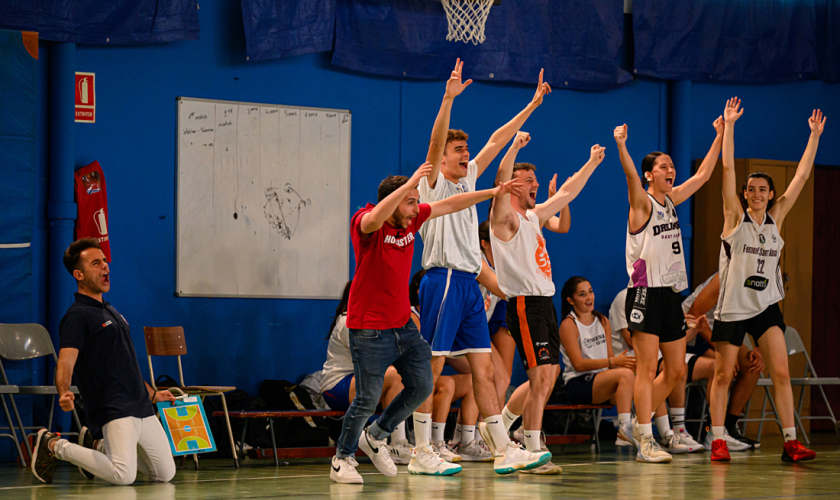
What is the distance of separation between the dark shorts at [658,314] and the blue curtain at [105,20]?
4.18 metres

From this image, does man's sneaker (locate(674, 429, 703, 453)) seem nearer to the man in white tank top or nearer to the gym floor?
the gym floor

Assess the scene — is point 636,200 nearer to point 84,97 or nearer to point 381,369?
point 381,369

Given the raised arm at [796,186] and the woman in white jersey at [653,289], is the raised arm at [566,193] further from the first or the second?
the raised arm at [796,186]

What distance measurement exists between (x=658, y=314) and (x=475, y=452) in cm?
168

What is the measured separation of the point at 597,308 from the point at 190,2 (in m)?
4.78

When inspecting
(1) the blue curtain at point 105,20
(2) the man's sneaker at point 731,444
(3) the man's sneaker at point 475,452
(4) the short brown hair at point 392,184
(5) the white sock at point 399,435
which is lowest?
(2) the man's sneaker at point 731,444

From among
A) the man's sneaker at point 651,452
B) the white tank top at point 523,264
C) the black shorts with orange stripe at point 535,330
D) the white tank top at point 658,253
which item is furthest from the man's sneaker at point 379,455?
the white tank top at point 658,253

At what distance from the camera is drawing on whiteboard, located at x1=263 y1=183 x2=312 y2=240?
8.82 m

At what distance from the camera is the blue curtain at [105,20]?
25.8 ft

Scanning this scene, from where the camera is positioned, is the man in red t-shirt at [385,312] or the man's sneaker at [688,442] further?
the man's sneaker at [688,442]

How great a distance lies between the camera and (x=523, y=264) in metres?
6.64

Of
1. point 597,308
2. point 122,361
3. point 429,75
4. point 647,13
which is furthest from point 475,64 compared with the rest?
point 122,361

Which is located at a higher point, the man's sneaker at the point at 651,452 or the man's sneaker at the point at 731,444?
the man's sneaker at the point at 651,452

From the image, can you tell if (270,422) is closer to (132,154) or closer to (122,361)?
(122,361)
